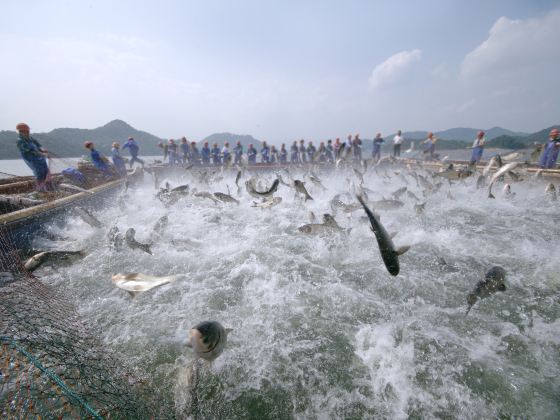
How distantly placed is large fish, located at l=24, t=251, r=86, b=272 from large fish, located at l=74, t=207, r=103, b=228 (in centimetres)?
368

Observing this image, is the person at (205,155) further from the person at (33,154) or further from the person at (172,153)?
the person at (33,154)

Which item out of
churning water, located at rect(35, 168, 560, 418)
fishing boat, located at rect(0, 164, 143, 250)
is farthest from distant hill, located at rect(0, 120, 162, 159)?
churning water, located at rect(35, 168, 560, 418)

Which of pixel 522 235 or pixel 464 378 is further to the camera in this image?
pixel 522 235

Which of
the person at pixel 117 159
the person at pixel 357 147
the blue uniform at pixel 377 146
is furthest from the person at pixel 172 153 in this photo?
the blue uniform at pixel 377 146

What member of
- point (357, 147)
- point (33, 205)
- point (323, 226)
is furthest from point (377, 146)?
point (33, 205)

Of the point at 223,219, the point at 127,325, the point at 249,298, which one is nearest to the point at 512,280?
the point at 249,298

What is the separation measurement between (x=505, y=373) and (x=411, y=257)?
356cm

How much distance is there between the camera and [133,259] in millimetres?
7246

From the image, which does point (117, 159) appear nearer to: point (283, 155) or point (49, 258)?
point (49, 258)

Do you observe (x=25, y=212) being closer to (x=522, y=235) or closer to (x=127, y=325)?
(x=127, y=325)

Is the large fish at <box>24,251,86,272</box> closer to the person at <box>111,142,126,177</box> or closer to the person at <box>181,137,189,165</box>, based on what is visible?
the person at <box>111,142,126,177</box>

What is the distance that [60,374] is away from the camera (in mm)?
2568

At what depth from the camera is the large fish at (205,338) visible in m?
2.62

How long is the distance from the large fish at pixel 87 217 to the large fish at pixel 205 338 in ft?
29.2
